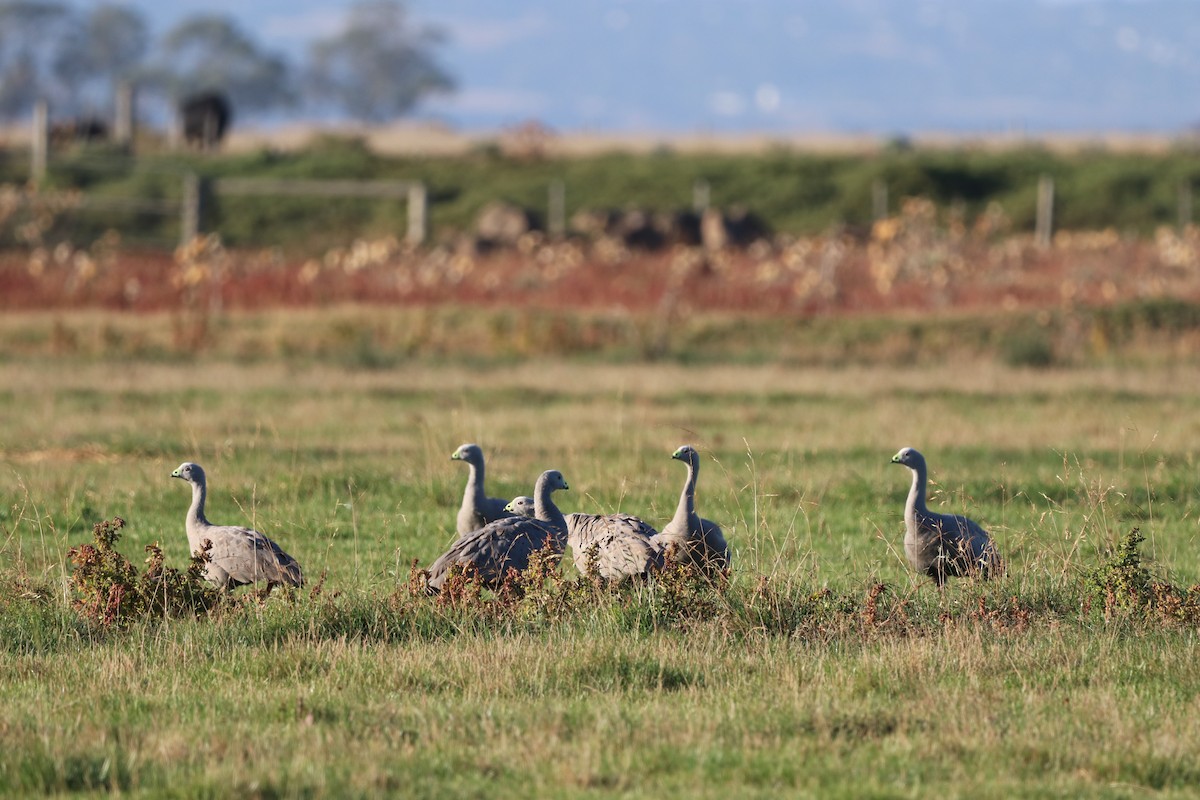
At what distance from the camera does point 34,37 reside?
14150 centimetres

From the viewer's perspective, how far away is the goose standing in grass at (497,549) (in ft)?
28.3

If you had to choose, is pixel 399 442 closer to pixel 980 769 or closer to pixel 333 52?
pixel 980 769

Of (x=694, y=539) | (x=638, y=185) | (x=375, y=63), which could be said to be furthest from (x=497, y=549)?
(x=375, y=63)

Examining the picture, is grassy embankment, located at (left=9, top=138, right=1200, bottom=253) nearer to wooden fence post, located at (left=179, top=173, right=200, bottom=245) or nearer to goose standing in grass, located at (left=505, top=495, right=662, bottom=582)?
wooden fence post, located at (left=179, top=173, right=200, bottom=245)

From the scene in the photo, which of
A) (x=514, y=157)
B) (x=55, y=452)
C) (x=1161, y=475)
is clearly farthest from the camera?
(x=514, y=157)

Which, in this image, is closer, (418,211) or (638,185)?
(418,211)

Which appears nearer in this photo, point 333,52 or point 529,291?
point 529,291

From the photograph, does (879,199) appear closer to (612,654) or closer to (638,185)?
(638,185)

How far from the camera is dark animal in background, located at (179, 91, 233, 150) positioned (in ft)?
185

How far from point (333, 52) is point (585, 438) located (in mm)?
145490

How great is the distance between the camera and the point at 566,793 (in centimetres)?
600

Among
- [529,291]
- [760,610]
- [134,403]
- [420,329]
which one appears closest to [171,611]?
[760,610]

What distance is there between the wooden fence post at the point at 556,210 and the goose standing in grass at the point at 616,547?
97.4ft

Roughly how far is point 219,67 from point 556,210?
10934 centimetres
